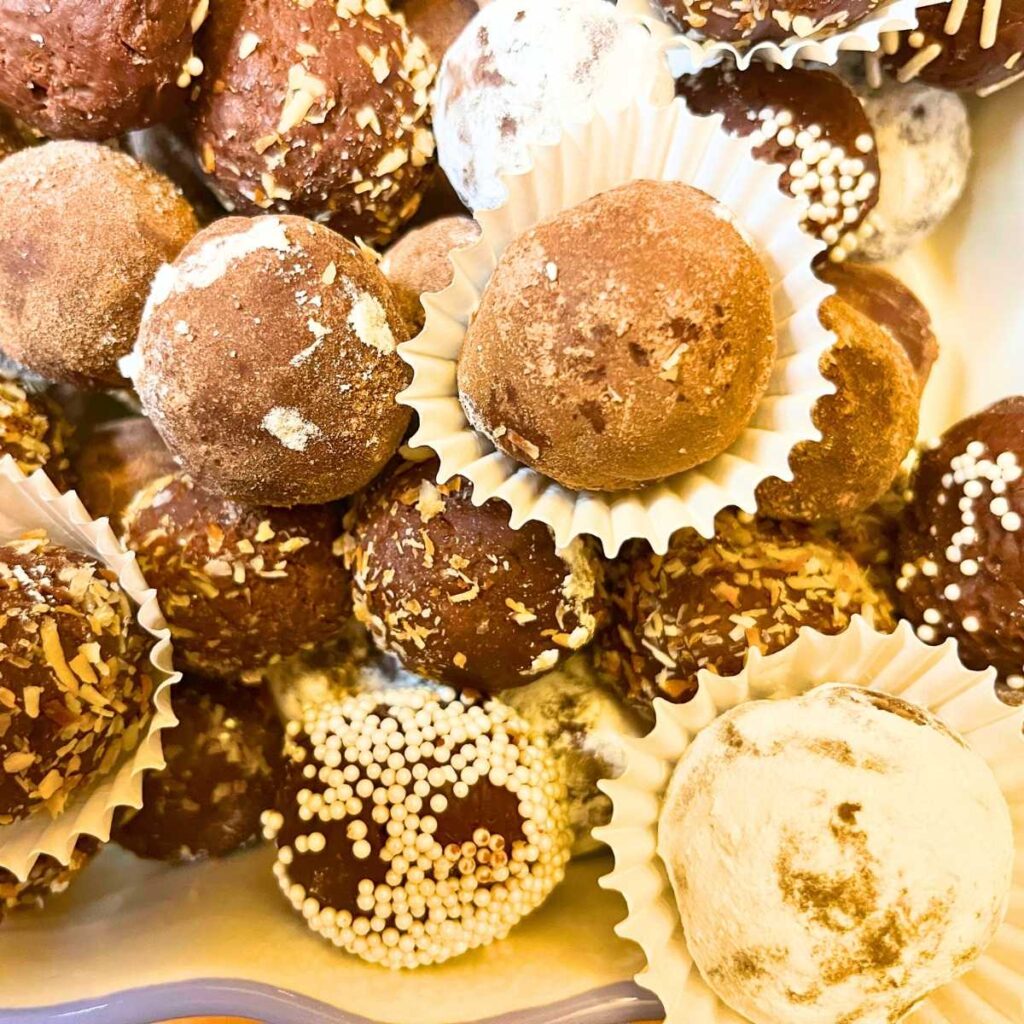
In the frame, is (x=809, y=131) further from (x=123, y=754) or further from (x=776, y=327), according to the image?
(x=123, y=754)

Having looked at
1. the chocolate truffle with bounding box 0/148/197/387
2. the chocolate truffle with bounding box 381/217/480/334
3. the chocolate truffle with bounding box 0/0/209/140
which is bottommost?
the chocolate truffle with bounding box 0/148/197/387

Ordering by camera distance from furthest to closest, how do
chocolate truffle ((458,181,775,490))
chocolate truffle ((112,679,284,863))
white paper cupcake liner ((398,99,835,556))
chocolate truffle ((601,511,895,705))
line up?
chocolate truffle ((112,679,284,863)) → chocolate truffle ((601,511,895,705)) → white paper cupcake liner ((398,99,835,556)) → chocolate truffle ((458,181,775,490))

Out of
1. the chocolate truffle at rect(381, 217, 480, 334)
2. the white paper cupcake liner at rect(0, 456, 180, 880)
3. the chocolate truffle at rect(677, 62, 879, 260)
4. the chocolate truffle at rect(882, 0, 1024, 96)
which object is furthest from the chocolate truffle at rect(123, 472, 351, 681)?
the chocolate truffle at rect(882, 0, 1024, 96)

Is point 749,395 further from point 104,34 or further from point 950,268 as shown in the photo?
point 104,34

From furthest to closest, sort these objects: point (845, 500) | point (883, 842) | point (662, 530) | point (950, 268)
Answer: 1. point (950, 268)
2. point (845, 500)
3. point (662, 530)
4. point (883, 842)

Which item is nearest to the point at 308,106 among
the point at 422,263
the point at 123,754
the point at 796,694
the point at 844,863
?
the point at 422,263

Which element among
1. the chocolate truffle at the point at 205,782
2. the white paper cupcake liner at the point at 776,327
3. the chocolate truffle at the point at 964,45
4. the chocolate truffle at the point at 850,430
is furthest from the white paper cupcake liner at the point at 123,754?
the chocolate truffle at the point at 964,45

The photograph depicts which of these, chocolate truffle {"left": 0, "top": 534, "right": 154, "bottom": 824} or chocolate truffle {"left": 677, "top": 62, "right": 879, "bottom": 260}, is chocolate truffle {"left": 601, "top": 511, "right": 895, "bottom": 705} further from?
chocolate truffle {"left": 0, "top": 534, "right": 154, "bottom": 824}

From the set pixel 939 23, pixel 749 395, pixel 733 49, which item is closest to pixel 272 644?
pixel 749 395
